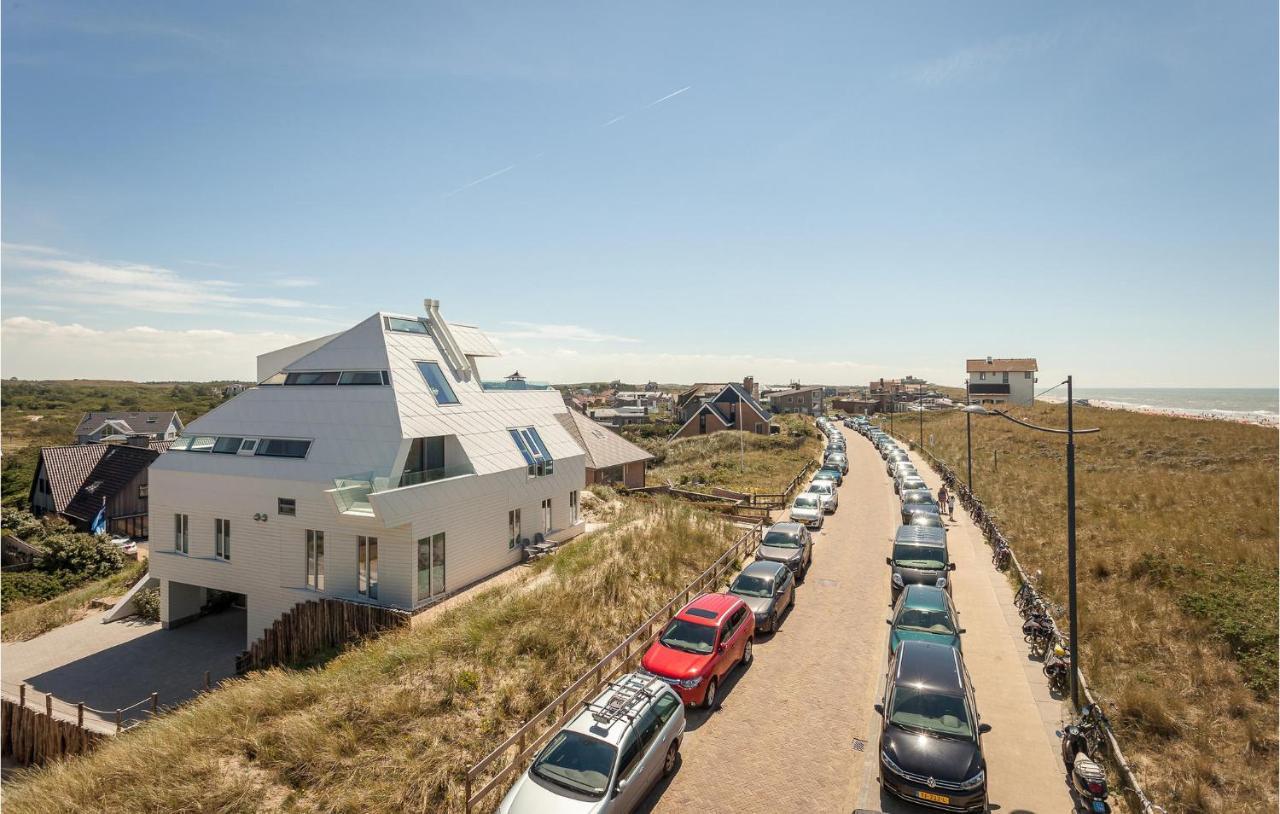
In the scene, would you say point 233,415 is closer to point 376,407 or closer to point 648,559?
point 376,407

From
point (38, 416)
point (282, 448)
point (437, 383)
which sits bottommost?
point (38, 416)

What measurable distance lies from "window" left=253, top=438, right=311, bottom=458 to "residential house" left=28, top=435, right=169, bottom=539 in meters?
26.1

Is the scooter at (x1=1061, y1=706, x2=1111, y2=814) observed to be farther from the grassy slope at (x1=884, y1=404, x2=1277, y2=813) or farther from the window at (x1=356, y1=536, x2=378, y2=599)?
the window at (x1=356, y1=536, x2=378, y2=599)

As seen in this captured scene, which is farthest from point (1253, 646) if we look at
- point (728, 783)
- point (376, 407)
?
point (376, 407)

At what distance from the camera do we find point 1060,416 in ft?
200

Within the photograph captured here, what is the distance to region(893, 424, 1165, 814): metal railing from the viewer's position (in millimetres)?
9242

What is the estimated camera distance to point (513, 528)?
2367 cm

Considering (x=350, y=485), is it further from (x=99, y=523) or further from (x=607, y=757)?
(x=99, y=523)

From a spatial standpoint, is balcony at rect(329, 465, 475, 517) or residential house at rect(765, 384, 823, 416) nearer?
balcony at rect(329, 465, 475, 517)

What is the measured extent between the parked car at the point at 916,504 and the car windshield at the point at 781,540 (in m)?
7.82

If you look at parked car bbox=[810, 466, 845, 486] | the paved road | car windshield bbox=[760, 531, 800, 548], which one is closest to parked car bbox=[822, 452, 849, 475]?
parked car bbox=[810, 466, 845, 486]

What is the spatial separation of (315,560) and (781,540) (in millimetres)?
16129

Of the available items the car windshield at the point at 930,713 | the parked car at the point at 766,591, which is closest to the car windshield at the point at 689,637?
the parked car at the point at 766,591

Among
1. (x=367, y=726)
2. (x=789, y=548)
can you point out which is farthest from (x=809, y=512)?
(x=367, y=726)
